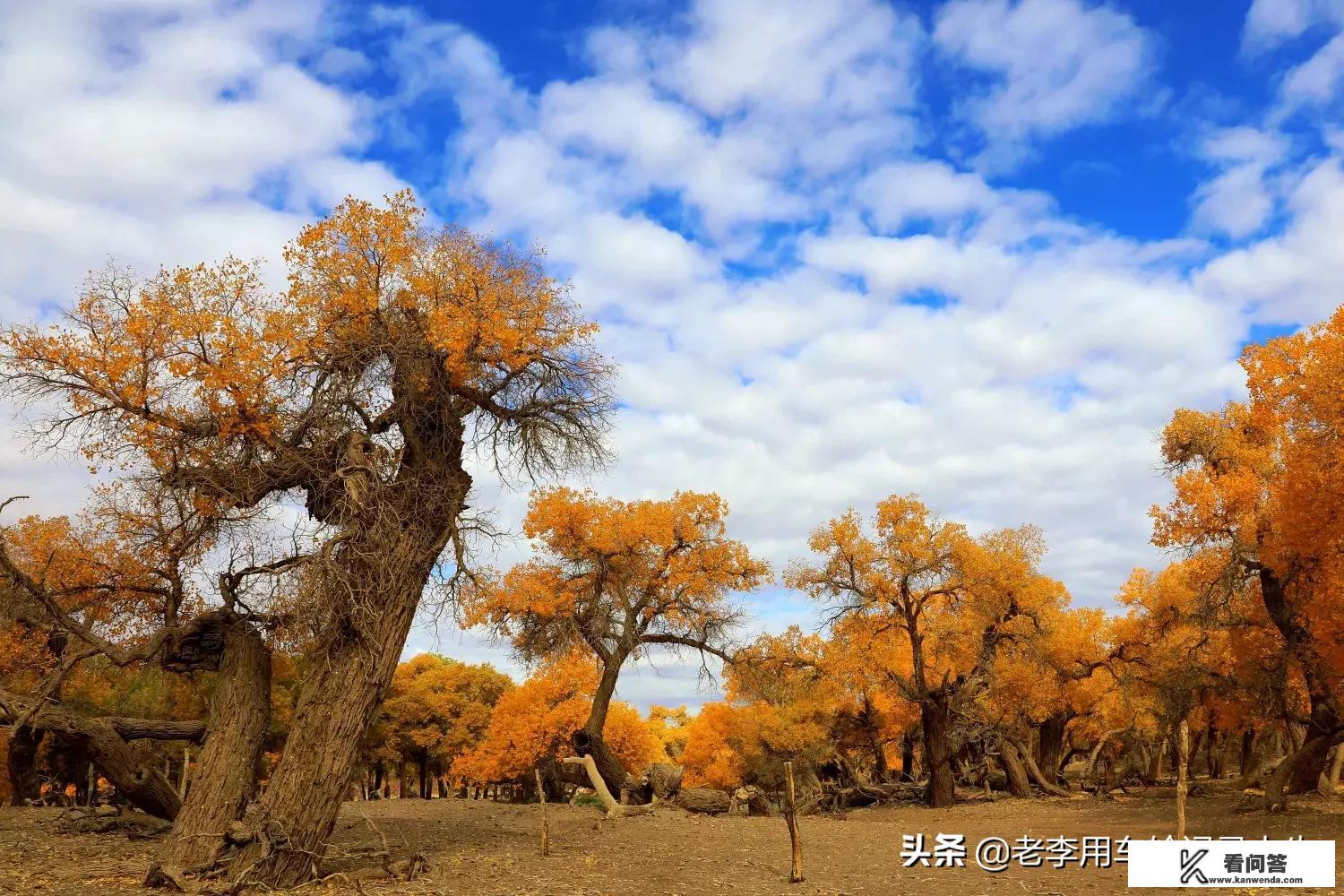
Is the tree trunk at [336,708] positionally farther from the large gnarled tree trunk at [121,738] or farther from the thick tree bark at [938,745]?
the thick tree bark at [938,745]

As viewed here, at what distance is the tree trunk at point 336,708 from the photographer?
11.3m

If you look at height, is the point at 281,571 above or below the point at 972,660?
above

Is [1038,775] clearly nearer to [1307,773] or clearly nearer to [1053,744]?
[1053,744]

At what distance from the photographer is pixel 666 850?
15594 millimetres

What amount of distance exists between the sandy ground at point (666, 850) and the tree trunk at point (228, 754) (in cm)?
76

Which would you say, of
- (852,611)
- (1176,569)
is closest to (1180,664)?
(852,611)

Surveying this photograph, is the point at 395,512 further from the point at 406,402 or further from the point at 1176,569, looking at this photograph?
the point at 1176,569

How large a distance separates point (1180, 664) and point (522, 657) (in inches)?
764

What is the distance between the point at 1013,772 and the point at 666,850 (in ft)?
65.7

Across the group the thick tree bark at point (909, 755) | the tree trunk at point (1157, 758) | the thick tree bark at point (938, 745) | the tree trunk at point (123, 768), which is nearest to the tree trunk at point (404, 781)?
the thick tree bark at point (909, 755)

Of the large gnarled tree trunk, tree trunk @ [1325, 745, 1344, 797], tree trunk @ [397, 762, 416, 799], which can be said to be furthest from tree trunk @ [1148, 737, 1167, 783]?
the large gnarled tree trunk

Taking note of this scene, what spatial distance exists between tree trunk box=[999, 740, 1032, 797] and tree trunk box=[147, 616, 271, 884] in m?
25.5


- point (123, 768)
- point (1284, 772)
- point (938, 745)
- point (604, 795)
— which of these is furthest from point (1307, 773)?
point (123, 768)

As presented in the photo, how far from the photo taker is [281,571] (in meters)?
12.1
